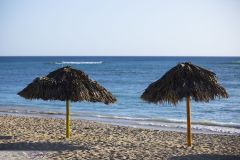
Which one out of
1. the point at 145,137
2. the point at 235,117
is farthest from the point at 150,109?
the point at 145,137

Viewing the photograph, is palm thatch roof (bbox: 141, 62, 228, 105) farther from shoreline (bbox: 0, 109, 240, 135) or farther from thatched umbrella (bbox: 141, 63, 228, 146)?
shoreline (bbox: 0, 109, 240, 135)

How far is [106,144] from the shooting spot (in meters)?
11.7

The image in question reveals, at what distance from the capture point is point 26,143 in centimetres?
1154

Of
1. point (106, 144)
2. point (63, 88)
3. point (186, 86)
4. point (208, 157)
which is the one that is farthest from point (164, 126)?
point (208, 157)

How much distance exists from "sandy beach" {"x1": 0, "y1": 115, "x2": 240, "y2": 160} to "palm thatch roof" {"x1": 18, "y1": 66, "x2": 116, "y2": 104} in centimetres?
131

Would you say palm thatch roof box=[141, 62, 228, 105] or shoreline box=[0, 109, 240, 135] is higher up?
palm thatch roof box=[141, 62, 228, 105]

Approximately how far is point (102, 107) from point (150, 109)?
302 cm

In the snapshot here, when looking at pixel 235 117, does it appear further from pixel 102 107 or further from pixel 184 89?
pixel 184 89

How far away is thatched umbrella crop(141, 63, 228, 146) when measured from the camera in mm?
10344

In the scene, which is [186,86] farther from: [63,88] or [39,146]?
[39,146]

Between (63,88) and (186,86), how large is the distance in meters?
3.49

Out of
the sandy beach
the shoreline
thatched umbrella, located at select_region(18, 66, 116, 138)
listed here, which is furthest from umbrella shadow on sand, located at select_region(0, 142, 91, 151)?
the shoreline

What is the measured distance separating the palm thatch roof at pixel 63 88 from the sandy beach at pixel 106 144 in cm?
131

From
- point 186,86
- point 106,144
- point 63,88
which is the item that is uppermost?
point 186,86
